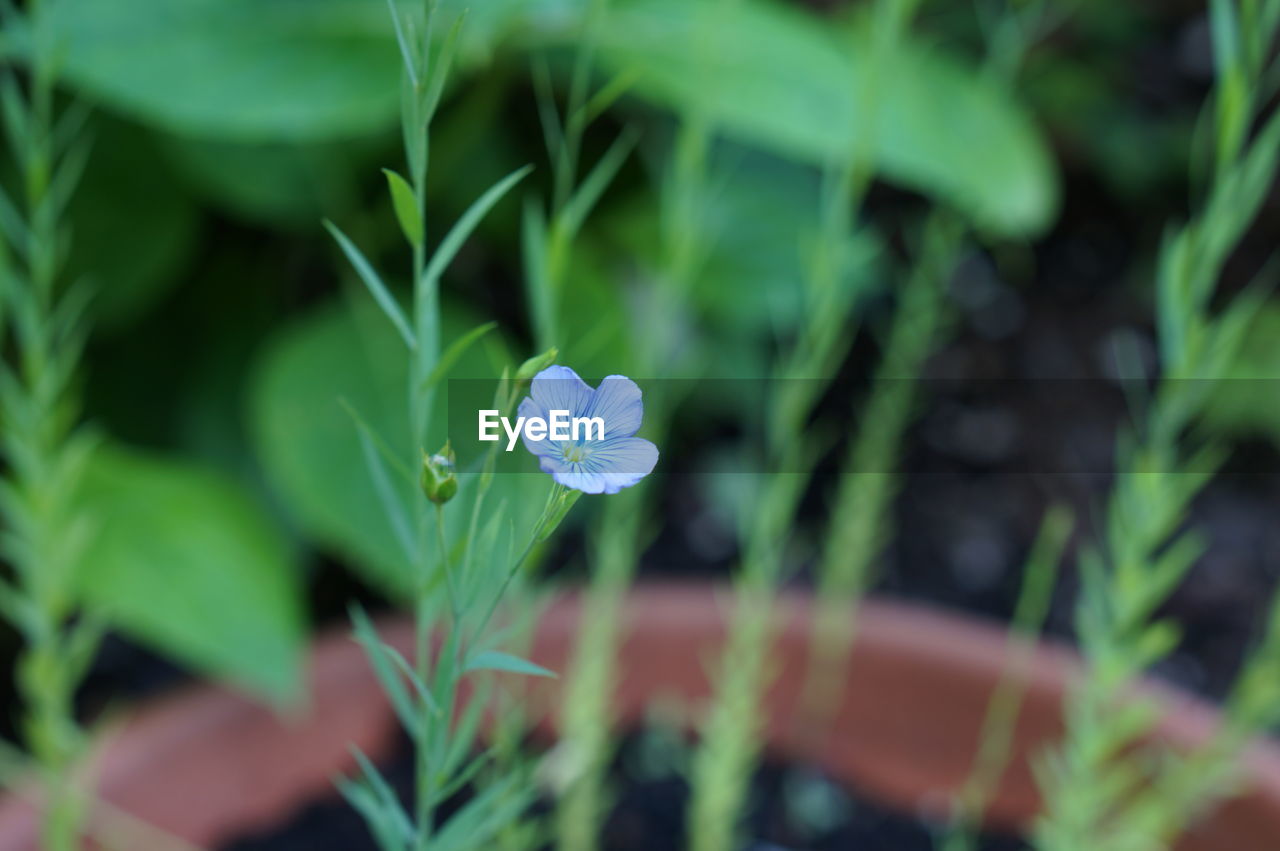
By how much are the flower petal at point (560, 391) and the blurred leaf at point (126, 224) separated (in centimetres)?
82

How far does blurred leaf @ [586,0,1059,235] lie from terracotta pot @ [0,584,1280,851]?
310 millimetres

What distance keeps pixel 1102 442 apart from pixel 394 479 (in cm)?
99

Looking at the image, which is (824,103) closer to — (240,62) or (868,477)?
(868,477)

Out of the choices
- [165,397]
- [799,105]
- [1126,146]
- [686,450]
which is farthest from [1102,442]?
[165,397]

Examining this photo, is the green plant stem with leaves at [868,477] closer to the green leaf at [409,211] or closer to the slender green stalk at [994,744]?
the slender green stalk at [994,744]

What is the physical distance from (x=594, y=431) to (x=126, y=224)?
0.85 metres

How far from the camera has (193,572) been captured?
2.53 ft

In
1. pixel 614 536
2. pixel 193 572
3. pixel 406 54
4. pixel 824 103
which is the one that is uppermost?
pixel 406 54

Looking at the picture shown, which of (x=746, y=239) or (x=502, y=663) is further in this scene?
(x=746, y=239)

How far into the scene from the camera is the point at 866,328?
1.50 metres

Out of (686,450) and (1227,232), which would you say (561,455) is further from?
(686,450)

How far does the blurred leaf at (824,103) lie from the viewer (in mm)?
789

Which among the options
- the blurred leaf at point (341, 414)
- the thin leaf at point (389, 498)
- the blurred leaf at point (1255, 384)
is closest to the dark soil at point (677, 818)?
the blurred leaf at point (341, 414)

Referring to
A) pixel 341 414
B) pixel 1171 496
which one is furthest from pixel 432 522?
pixel 341 414
